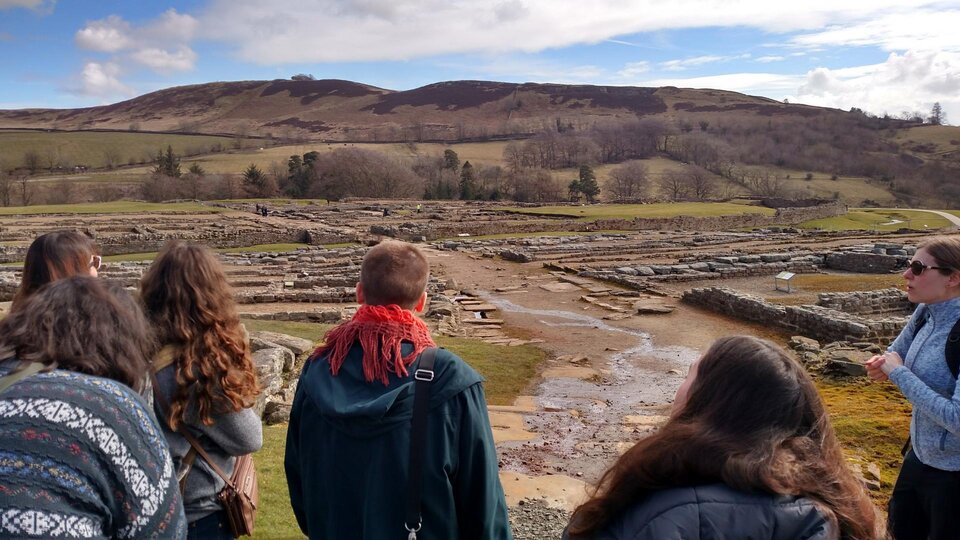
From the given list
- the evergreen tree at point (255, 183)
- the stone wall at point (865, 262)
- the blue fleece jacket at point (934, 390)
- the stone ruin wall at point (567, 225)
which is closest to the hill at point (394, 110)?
the evergreen tree at point (255, 183)

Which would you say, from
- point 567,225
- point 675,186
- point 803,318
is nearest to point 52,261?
point 803,318

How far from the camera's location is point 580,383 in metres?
12.2

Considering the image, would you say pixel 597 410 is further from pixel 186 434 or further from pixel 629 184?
pixel 629 184

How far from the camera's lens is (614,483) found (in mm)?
2176

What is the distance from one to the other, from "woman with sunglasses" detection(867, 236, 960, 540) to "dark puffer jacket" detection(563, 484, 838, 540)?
2.04 meters

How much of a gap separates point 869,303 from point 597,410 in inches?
482

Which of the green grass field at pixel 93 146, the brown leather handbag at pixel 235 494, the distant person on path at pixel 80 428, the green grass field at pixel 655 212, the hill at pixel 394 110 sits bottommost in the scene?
the green grass field at pixel 655 212

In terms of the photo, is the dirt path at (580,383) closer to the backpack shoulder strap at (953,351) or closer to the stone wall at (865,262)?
the backpack shoulder strap at (953,351)

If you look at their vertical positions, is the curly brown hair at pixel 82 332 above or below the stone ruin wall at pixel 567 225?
above

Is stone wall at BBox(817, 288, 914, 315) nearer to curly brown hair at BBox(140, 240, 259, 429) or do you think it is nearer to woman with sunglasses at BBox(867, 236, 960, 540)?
woman with sunglasses at BBox(867, 236, 960, 540)

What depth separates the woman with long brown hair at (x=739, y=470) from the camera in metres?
1.98

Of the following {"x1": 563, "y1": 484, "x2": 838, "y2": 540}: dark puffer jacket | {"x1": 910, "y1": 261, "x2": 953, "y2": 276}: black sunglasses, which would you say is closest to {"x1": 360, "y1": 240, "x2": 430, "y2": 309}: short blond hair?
{"x1": 563, "y1": 484, "x2": 838, "y2": 540}: dark puffer jacket

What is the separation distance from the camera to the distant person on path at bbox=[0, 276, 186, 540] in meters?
2.01

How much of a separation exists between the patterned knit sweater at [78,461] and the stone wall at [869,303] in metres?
19.3
